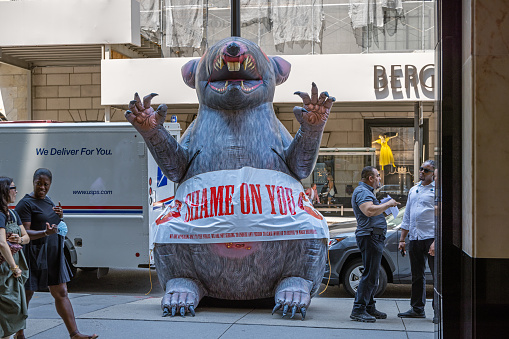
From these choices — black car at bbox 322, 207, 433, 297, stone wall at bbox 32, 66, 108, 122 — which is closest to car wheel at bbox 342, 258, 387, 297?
black car at bbox 322, 207, 433, 297

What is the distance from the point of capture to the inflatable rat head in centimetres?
637

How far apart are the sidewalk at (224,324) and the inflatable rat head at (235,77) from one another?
209 centimetres

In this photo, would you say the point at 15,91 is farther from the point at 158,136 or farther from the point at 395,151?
the point at 158,136

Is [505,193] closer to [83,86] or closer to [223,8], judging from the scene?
[223,8]

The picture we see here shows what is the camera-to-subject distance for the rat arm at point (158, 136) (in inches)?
237

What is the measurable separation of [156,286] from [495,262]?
7850 mm

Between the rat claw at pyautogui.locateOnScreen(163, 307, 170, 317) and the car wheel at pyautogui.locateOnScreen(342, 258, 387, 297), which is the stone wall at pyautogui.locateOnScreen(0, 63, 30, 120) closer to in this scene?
the car wheel at pyautogui.locateOnScreen(342, 258, 387, 297)

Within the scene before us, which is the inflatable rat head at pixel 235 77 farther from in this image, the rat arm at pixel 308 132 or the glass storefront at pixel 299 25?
the glass storefront at pixel 299 25

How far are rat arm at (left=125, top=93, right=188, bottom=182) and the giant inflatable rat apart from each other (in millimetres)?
10

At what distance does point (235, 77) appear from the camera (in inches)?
256

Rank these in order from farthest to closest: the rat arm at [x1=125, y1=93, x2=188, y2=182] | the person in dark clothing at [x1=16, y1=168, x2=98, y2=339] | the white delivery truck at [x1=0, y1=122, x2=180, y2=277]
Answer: the white delivery truck at [x1=0, y1=122, x2=180, y2=277]
the rat arm at [x1=125, y1=93, x2=188, y2=182]
the person in dark clothing at [x1=16, y1=168, x2=98, y2=339]

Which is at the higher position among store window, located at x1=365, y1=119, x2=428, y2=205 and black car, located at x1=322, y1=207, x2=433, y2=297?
store window, located at x1=365, y1=119, x2=428, y2=205

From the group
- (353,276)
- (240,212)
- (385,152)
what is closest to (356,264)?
(353,276)

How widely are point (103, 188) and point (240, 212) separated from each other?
3.97 m
